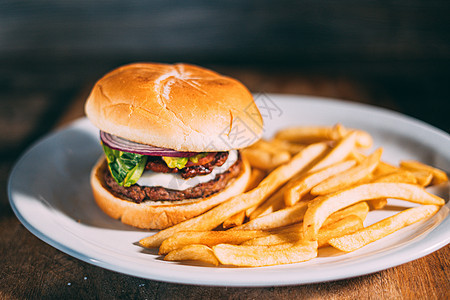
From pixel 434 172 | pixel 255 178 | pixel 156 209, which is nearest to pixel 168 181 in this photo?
pixel 156 209

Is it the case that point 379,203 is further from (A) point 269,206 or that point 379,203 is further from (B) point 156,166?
(B) point 156,166

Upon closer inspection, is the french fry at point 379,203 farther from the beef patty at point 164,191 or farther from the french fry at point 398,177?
the beef patty at point 164,191

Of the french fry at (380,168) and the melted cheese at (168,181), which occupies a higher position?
the french fry at (380,168)

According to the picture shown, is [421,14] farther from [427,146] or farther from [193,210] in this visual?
[193,210]

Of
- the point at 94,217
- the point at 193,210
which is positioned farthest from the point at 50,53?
the point at 193,210

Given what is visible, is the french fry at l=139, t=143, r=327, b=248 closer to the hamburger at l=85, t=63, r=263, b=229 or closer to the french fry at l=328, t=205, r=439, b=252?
the hamburger at l=85, t=63, r=263, b=229

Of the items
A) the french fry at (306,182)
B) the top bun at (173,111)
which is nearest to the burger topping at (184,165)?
the top bun at (173,111)
